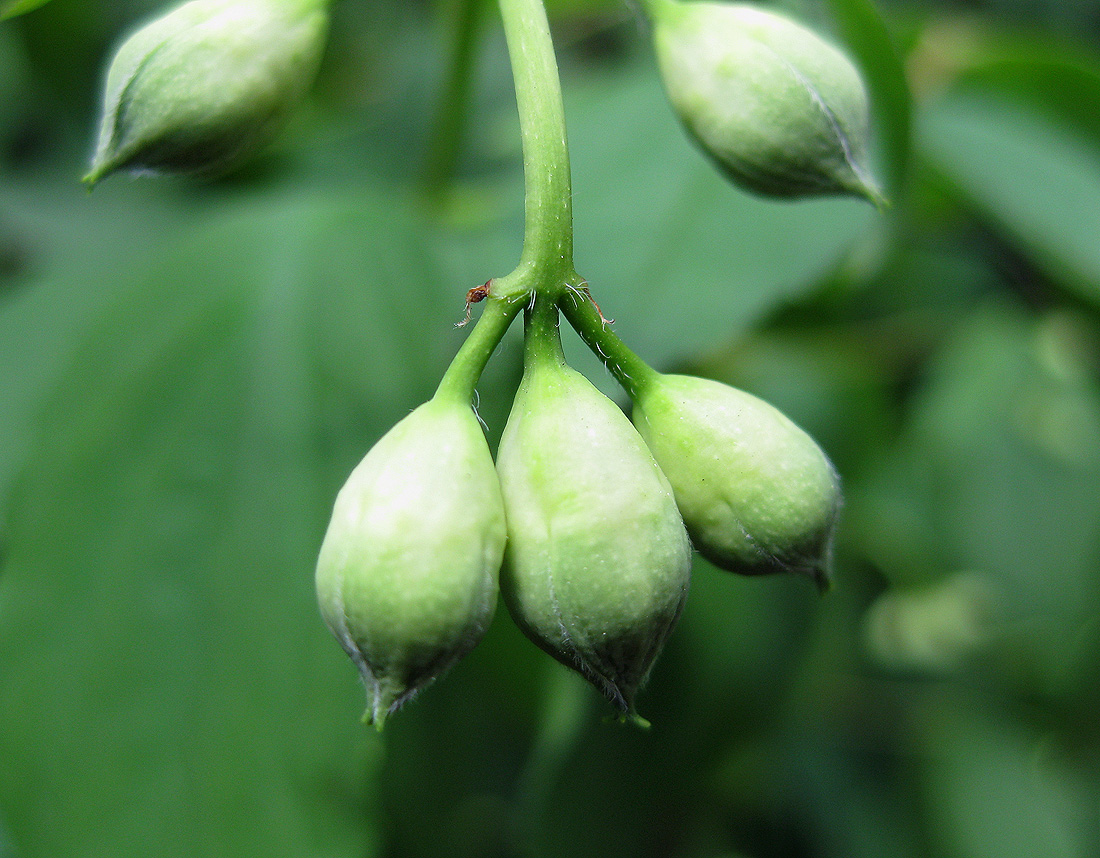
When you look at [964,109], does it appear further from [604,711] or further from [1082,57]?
[604,711]

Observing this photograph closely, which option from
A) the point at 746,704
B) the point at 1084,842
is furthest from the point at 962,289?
the point at 1084,842

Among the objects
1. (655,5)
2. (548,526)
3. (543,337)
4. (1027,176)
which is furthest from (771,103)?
(1027,176)

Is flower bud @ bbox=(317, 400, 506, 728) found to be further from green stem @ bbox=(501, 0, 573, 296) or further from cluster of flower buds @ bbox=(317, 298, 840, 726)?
green stem @ bbox=(501, 0, 573, 296)

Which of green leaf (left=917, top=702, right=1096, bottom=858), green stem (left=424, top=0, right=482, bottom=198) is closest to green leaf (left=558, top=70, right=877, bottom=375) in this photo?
green stem (left=424, top=0, right=482, bottom=198)

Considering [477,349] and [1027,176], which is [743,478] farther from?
[1027,176]

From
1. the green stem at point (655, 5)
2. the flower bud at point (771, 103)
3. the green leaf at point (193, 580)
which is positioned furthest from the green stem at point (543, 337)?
the green leaf at point (193, 580)
